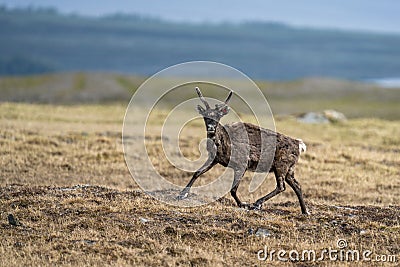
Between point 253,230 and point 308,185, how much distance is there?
10316mm

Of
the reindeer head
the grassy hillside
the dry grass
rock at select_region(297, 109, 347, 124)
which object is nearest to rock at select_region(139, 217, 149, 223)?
the dry grass

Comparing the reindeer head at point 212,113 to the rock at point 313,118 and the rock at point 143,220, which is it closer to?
the rock at point 143,220

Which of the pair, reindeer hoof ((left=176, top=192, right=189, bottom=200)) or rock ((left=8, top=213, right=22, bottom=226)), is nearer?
rock ((left=8, top=213, right=22, bottom=226))

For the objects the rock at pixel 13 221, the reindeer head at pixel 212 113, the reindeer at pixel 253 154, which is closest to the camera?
the rock at pixel 13 221

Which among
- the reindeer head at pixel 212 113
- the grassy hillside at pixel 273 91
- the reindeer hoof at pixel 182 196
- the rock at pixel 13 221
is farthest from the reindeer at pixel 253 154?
the grassy hillside at pixel 273 91

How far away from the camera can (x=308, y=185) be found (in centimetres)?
2402

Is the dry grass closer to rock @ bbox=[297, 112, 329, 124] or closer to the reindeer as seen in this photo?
the reindeer

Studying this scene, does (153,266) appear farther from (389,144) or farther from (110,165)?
(389,144)

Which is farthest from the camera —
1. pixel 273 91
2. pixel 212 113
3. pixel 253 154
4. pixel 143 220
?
pixel 273 91

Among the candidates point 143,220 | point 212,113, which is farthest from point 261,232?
point 212,113

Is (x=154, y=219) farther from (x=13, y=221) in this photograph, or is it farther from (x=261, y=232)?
(x=13, y=221)

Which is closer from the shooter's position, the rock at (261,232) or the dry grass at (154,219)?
the dry grass at (154,219)

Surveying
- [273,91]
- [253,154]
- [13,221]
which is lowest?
[13,221]

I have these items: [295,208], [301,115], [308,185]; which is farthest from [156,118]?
[295,208]
